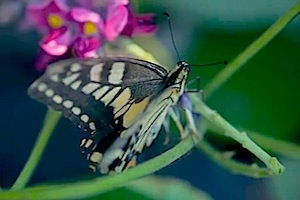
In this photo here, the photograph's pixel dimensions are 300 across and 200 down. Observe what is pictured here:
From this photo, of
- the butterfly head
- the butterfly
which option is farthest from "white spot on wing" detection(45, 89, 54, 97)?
the butterfly head

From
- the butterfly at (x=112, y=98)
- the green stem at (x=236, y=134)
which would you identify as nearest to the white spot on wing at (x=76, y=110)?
the butterfly at (x=112, y=98)

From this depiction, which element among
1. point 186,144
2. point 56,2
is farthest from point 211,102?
point 56,2

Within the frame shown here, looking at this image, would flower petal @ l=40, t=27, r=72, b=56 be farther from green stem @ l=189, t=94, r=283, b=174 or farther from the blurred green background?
green stem @ l=189, t=94, r=283, b=174

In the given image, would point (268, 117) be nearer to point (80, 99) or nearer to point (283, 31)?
point (283, 31)

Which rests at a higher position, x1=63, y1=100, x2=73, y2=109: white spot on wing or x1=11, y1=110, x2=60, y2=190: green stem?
x1=63, y1=100, x2=73, y2=109: white spot on wing

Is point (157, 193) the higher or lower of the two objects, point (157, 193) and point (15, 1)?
the lower

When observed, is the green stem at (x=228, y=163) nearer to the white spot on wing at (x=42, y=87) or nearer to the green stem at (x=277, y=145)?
the green stem at (x=277, y=145)

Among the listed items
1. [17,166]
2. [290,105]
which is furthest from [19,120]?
[290,105]
